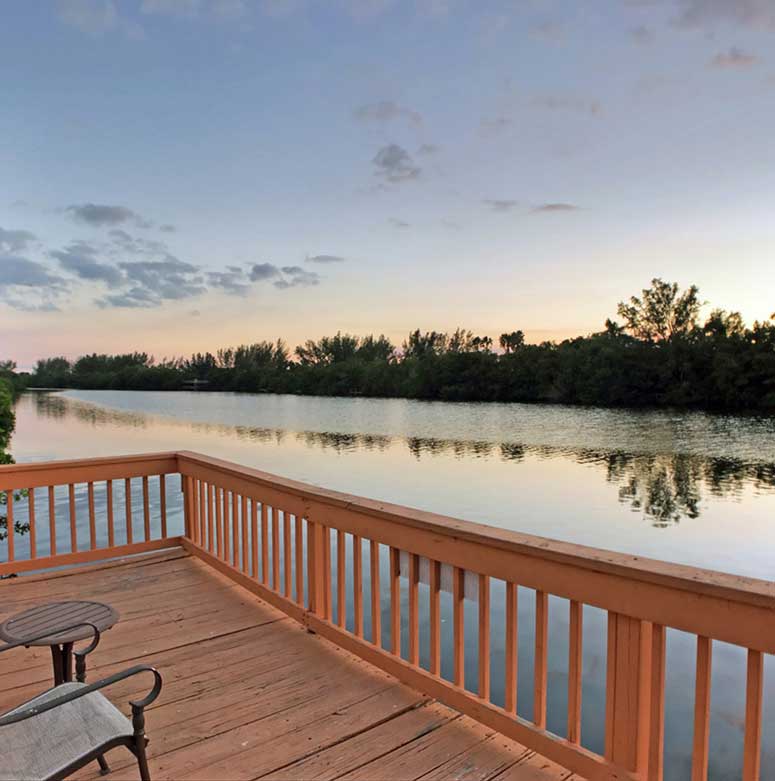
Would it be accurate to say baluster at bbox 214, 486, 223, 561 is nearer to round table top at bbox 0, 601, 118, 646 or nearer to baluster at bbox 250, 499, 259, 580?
baluster at bbox 250, 499, 259, 580

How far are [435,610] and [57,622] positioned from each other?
1506mm

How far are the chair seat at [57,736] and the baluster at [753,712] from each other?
161 centimetres

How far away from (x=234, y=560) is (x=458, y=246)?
19630 millimetres

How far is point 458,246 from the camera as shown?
71.7 ft

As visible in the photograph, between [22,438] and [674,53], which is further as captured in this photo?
[22,438]

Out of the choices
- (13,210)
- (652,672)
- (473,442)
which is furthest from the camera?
(473,442)

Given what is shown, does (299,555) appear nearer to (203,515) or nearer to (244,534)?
(244,534)

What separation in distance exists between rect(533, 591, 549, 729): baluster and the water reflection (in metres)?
14.7

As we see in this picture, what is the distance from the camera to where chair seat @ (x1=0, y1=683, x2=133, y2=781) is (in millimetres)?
1404

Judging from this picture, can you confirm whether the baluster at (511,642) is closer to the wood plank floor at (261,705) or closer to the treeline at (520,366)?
the wood plank floor at (261,705)

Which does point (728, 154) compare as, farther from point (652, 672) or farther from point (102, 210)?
point (102, 210)

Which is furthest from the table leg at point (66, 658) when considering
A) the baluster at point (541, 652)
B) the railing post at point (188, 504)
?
the railing post at point (188, 504)

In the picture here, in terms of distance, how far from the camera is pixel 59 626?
2.14m

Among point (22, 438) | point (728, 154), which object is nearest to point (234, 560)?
point (728, 154)
